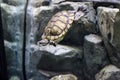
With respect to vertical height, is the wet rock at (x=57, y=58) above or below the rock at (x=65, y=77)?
above

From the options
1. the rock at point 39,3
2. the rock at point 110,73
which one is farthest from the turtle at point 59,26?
the rock at point 110,73

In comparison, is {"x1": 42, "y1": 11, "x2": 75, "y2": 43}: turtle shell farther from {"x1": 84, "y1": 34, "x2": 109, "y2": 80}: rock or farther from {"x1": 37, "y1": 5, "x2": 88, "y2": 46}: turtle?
{"x1": 84, "y1": 34, "x2": 109, "y2": 80}: rock

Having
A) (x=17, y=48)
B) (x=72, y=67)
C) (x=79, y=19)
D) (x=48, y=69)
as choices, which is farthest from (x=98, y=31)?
(x=17, y=48)

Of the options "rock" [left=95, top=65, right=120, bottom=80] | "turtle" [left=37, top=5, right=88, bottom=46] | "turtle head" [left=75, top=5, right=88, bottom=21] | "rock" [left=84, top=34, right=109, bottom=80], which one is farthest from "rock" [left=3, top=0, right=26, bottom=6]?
"rock" [left=95, top=65, right=120, bottom=80]

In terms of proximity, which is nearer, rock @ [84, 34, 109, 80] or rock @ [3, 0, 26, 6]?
rock @ [84, 34, 109, 80]

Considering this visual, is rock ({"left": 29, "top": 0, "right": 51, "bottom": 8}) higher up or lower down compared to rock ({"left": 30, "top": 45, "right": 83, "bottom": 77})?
higher up

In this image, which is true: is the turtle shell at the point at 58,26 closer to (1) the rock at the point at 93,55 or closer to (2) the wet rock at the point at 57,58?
(2) the wet rock at the point at 57,58
